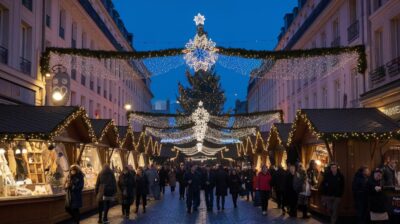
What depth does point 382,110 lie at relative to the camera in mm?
21938

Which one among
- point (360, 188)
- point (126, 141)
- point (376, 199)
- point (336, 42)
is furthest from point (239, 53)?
point (126, 141)

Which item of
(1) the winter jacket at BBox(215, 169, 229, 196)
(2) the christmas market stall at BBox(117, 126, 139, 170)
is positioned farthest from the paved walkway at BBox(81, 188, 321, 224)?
(2) the christmas market stall at BBox(117, 126, 139, 170)

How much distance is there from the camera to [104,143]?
2569 centimetres

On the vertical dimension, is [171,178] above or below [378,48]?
below

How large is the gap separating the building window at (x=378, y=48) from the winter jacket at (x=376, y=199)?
1007 cm

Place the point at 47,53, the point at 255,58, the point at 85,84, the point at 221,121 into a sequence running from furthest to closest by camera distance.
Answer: the point at 221,121 → the point at 85,84 → the point at 47,53 → the point at 255,58

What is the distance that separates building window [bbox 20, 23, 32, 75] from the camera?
75.4 ft

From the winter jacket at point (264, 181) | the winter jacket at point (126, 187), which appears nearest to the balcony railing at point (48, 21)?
the winter jacket at point (126, 187)

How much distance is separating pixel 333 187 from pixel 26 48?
45.0 ft

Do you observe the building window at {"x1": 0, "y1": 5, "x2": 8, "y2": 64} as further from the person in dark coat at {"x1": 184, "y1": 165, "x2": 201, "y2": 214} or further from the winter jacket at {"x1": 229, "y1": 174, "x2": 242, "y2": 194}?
the winter jacket at {"x1": 229, "y1": 174, "x2": 242, "y2": 194}

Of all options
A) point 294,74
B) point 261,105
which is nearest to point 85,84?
point 294,74

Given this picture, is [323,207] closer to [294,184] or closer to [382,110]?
[294,184]

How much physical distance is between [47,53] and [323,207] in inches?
505

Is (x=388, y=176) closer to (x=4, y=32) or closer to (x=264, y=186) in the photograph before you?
(x=264, y=186)
